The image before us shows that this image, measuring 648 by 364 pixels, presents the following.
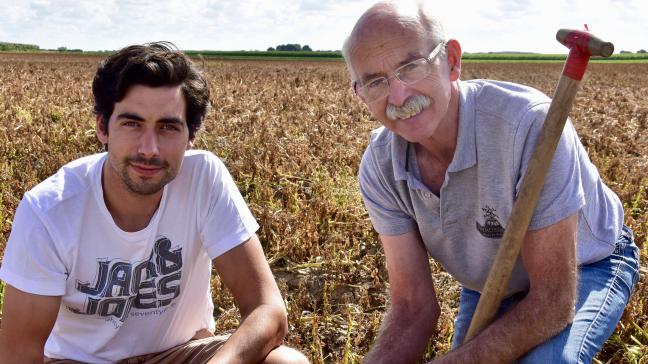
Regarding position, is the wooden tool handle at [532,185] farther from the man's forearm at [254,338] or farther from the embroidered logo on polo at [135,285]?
the embroidered logo on polo at [135,285]

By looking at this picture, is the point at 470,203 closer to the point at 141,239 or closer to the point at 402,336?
the point at 402,336

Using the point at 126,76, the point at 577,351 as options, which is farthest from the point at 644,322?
the point at 126,76

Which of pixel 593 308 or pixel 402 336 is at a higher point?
pixel 593 308

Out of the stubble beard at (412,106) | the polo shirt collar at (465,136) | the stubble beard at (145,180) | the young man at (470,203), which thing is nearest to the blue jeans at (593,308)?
the young man at (470,203)

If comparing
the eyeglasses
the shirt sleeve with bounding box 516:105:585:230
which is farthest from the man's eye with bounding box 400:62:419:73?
the shirt sleeve with bounding box 516:105:585:230

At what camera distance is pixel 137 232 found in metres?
2.77

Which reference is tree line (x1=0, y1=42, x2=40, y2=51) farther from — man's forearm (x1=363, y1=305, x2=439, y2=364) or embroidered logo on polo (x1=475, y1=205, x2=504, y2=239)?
embroidered logo on polo (x1=475, y1=205, x2=504, y2=239)

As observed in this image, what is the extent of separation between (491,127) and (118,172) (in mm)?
1465

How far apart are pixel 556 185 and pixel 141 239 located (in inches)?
63.1

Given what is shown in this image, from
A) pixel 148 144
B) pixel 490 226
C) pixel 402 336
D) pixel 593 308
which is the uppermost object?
pixel 148 144

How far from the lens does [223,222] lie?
2893 millimetres

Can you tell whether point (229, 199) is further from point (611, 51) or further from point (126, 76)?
point (611, 51)

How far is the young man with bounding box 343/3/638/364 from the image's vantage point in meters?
2.48

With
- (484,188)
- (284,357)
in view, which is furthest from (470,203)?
(284,357)
